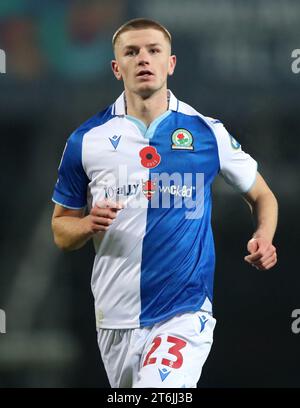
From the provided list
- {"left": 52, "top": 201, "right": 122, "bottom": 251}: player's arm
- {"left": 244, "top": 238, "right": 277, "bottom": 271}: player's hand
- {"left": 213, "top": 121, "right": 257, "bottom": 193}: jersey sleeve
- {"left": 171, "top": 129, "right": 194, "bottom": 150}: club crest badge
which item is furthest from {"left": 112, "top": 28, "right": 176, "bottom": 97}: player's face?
{"left": 244, "top": 238, "right": 277, "bottom": 271}: player's hand

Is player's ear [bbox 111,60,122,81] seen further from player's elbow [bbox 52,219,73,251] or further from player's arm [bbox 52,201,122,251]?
player's elbow [bbox 52,219,73,251]

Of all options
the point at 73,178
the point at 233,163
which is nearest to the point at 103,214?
the point at 73,178

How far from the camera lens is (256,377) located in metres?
6.02

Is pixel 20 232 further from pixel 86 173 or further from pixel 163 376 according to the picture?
pixel 163 376

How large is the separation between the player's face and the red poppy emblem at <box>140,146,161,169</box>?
25 cm

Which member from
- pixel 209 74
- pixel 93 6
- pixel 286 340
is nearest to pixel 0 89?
pixel 93 6

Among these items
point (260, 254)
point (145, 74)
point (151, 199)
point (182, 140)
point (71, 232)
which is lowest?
point (260, 254)

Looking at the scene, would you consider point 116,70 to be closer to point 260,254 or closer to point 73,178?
point 73,178

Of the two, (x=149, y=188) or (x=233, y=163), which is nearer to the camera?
(x=149, y=188)

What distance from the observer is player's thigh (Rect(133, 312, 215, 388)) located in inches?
175

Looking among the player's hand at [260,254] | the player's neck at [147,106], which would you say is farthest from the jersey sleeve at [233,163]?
the player's hand at [260,254]

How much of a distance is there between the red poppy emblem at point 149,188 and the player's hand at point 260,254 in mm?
562

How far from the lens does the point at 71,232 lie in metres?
4.81

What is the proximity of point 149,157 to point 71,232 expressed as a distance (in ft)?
1.59
